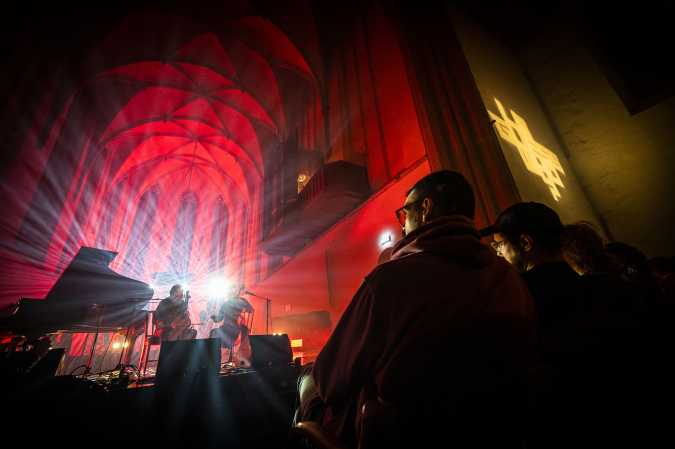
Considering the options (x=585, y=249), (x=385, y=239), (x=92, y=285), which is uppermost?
(x=385, y=239)

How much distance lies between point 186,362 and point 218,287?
43.0 ft

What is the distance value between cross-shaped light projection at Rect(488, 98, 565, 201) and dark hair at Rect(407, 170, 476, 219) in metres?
2.23

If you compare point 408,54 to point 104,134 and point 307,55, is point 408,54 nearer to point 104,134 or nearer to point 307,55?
point 307,55

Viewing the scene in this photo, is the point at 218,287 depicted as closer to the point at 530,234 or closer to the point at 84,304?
the point at 84,304

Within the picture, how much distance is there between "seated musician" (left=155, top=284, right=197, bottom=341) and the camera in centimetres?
383

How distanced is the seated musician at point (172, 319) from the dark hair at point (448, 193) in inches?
153

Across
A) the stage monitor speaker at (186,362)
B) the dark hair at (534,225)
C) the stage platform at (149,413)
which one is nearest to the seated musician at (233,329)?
the stage platform at (149,413)

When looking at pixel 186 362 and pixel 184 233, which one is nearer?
pixel 186 362

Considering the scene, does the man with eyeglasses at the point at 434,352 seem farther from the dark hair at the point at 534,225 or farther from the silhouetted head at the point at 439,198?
the dark hair at the point at 534,225

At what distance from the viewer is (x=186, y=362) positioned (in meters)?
1.96

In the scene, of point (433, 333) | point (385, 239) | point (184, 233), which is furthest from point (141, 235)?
point (433, 333)

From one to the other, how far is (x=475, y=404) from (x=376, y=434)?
0.30 meters

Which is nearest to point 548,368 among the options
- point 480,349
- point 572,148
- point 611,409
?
point 611,409

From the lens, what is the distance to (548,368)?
34.5 inches
